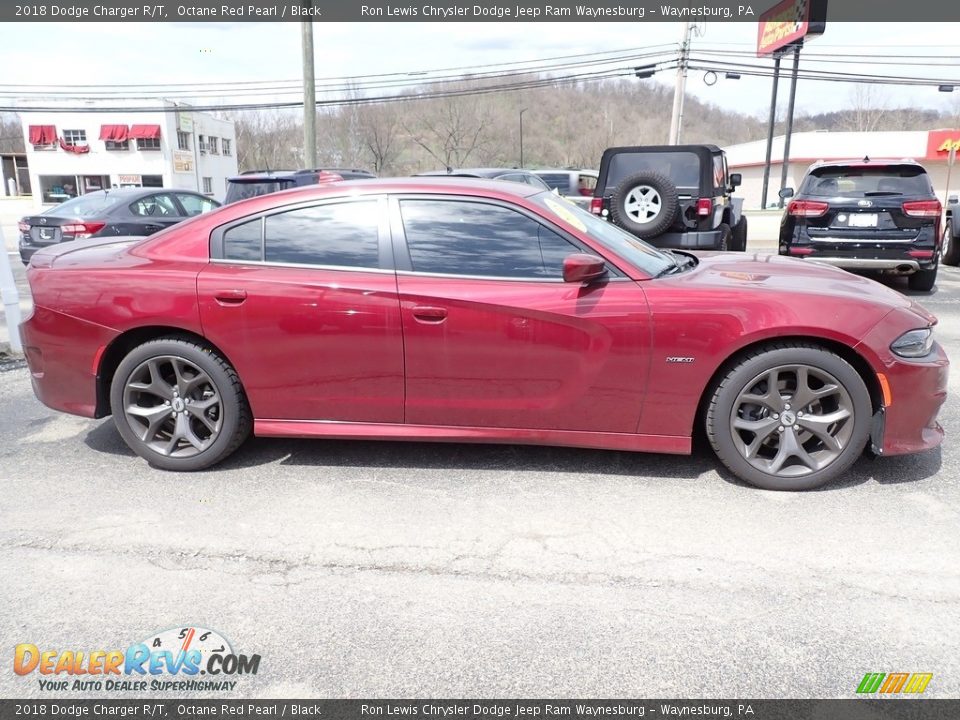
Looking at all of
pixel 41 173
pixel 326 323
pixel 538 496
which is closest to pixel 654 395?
pixel 538 496

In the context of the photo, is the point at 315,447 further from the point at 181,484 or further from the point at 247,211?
the point at 247,211

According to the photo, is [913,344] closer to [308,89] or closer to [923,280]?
[923,280]

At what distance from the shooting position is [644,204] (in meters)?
9.60

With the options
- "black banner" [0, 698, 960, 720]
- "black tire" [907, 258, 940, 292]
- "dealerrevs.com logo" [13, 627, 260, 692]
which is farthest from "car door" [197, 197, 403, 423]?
"black tire" [907, 258, 940, 292]

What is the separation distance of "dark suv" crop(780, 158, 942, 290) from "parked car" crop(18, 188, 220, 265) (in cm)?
976

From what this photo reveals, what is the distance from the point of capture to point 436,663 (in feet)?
8.00

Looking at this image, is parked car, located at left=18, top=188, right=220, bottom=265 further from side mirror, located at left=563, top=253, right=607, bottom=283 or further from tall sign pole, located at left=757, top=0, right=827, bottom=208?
tall sign pole, located at left=757, top=0, right=827, bottom=208

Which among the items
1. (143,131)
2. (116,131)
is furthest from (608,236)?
(116,131)

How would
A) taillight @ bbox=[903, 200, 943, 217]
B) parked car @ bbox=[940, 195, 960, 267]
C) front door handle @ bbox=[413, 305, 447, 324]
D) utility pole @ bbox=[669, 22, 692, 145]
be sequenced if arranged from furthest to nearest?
utility pole @ bbox=[669, 22, 692, 145]
parked car @ bbox=[940, 195, 960, 267]
taillight @ bbox=[903, 200, 943, 217]
front door handle @ bbox=[413, 305, 447, 324]

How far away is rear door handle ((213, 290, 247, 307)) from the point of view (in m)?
3.78

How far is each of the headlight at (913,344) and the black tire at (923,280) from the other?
6.85m

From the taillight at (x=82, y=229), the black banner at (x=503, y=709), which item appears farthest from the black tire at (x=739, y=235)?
the black banner at (x=503, y=709)

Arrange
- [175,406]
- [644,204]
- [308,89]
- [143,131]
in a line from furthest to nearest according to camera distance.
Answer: [143,131] → [308,89] → [644,204] → [175,406]

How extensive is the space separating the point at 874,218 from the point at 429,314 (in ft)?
24.5
